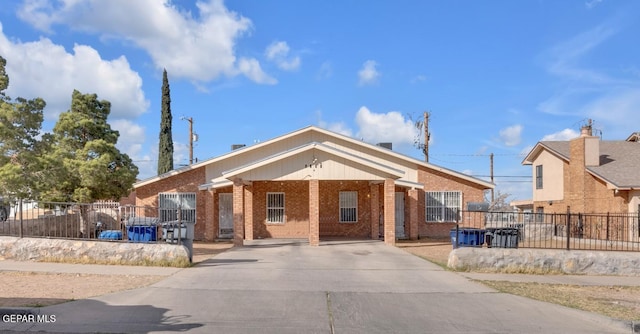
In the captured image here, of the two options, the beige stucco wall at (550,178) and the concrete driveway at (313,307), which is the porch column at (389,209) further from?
the beige stucco wall at (550,178)

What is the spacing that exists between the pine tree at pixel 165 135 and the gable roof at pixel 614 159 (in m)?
23.8

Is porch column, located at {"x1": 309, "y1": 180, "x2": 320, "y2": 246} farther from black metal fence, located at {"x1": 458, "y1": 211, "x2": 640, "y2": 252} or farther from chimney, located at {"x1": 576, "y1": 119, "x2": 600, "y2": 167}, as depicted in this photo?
chimney, located at {"x1": 576, "y1": 119, "x2": 600, "y2": 167}

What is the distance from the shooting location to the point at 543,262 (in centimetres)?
1357

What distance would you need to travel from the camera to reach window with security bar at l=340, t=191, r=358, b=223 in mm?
24297

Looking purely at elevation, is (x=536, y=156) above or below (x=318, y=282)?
above

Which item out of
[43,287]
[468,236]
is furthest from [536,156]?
[43,287]

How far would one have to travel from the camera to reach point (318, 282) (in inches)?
435

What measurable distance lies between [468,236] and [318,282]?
695cm

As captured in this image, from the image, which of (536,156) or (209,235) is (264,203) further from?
(536,156)

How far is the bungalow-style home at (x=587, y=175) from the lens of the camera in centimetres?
2311

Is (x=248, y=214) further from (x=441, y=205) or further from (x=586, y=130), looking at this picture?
(x=586, y=130)

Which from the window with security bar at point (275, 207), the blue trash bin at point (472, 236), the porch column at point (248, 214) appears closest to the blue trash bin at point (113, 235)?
the porch column at point (248, 214)

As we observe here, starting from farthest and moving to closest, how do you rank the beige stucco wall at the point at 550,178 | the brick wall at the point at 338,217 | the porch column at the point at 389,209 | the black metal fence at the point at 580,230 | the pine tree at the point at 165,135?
the pine tree at the point at 165,135, the beige stucco wall at the point at 550,178, the brick wall at the point at 338,217, the porch column at the point at 389,209, the black metal fence at the point at 580,230

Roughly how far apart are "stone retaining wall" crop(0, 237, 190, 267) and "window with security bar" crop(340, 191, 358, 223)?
472 inches
